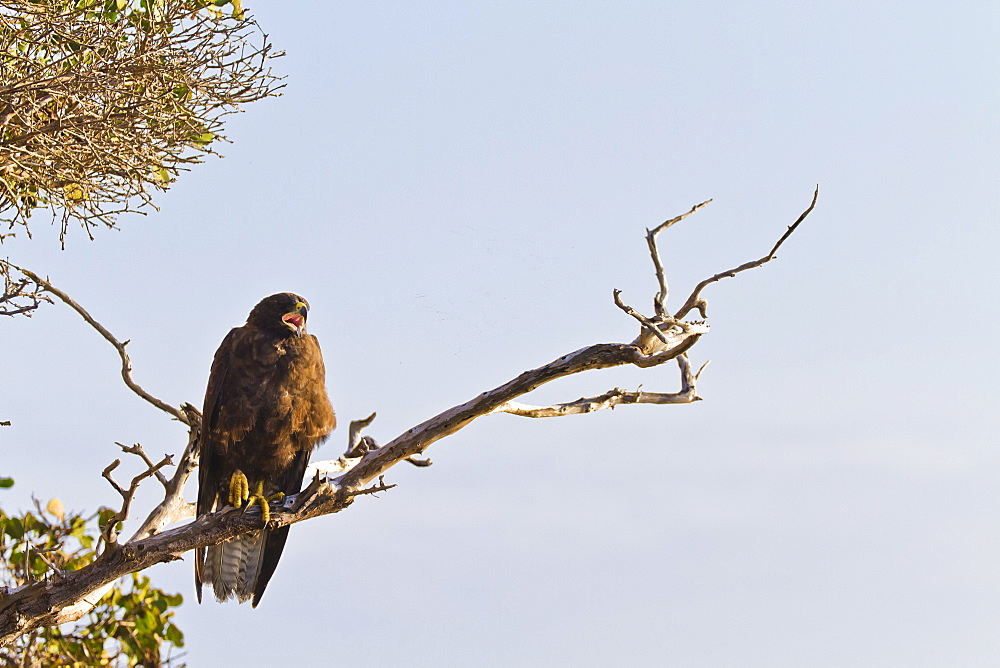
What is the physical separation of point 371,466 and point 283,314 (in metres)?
1.30

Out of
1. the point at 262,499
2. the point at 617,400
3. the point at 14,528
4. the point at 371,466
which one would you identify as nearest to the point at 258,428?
the point at 262,499

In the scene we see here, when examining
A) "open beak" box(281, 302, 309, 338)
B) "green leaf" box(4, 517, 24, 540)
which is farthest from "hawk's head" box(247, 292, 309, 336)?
"green leaf" box(4, 517, 24, 540)

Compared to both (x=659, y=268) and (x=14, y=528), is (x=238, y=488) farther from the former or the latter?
(x=659, y=268)

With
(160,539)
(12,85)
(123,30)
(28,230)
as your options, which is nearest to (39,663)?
(160,539)

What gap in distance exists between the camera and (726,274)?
439cm

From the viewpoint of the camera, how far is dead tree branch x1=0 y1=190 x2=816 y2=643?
4.27 m

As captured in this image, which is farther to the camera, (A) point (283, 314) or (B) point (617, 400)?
(A) point (283, 314)

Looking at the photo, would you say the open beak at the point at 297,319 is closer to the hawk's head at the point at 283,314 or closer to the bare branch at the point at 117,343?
the hawk's head at the point at 283,314

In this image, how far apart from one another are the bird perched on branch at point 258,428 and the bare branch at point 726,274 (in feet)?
6.65

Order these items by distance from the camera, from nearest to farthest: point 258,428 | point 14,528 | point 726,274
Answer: point 726,274, point 258,428, point 14,528

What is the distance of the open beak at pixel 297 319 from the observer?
5441 millimetres

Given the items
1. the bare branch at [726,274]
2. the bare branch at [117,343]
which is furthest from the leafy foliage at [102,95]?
the bare branch at [726,274]

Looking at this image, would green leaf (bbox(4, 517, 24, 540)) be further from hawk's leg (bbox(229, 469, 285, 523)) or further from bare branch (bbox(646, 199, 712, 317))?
bare branch (bbox(646, 199, 712, 317))

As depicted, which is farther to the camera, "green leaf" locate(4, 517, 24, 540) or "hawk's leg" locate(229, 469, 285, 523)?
"green leaf" locate(4, 517, 24, 540)
